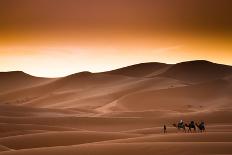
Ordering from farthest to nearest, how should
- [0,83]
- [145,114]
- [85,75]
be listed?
[0,83] → [85,75] → [145,114]

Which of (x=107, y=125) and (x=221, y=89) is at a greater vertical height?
(x=221, y=89)

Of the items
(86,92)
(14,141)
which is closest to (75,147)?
(14,141)

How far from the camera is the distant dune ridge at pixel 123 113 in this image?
51.6ft

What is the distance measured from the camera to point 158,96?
259ft

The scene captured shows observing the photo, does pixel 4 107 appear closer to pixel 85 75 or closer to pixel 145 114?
pixel 145 114

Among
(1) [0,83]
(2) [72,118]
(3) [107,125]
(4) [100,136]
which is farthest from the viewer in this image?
(1) [0,83]

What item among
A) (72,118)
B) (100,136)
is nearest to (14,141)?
(100,136)

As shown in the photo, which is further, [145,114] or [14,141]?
[145,114]

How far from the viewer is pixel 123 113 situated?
162 feet

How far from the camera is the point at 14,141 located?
68.6 ft

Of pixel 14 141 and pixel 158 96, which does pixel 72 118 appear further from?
pixel 158 96

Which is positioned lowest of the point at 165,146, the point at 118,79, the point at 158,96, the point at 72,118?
the point at 165,146

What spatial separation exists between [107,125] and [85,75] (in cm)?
10993

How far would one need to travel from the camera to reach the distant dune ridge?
51.6ft
